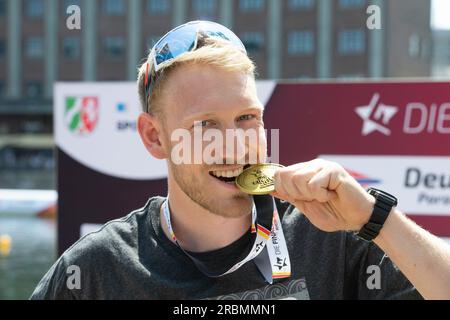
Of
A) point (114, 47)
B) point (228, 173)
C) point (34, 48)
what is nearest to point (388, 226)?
point (228, 173)

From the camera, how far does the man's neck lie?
175 centimetres

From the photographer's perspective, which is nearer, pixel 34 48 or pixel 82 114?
pixel 82 114

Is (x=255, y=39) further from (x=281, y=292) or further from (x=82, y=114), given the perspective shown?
(x=281, y=292)

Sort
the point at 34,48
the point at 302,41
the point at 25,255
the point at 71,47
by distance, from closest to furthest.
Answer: the point at 25,255 < the point at 302,41 < the point at 71,47 < the point at 34,48

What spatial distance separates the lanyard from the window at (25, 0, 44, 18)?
4588 cm

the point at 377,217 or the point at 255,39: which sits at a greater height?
the point at 255,39

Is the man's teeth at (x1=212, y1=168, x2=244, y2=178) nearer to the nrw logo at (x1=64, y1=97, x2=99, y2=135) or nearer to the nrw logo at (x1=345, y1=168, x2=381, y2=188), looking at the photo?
the nrw logo at (x1=345, y1=168, x2=381, y2=188)

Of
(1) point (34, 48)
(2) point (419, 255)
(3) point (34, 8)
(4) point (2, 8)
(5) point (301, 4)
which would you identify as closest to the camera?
(2) point (419, 255)

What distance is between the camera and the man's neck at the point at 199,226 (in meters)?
1.75

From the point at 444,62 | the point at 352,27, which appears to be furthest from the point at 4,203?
the point at 444,62

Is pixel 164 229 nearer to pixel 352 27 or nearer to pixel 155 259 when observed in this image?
pixel 155 259

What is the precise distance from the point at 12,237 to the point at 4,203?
263 cm

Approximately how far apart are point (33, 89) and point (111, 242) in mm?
46766

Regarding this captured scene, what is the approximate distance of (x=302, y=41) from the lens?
4103cm
